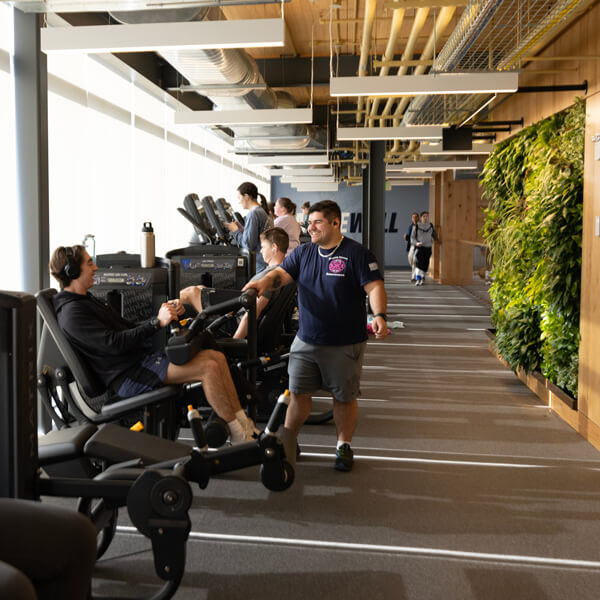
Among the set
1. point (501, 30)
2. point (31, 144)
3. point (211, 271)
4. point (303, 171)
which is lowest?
point (211, 271)

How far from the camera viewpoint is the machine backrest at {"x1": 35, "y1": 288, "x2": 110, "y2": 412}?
10.8 feet

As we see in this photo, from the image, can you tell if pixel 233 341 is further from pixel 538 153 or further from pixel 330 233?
pixel 538 153

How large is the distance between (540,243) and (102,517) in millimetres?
Answer: 4294

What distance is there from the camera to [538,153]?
597 centimetres

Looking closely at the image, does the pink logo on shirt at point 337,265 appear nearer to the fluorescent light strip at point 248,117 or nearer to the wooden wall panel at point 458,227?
the fluorescent light strip at point 248,117

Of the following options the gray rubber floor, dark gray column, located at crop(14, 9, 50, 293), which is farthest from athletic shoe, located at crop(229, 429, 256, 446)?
dark gray column, located at crop(14, 9, 50, 293)

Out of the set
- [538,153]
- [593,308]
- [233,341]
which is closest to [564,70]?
[538,153]

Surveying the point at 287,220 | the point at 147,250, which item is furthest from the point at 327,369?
the point at 287,220

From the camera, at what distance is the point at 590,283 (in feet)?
15.0

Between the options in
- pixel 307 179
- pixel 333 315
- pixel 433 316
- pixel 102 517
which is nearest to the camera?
pixel 102 517

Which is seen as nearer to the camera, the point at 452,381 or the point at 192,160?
the point at 452,381

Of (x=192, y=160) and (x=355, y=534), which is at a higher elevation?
(x=192, y=160)

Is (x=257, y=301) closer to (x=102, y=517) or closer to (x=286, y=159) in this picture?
(x=102, y=517)

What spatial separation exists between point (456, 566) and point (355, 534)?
0.49m
